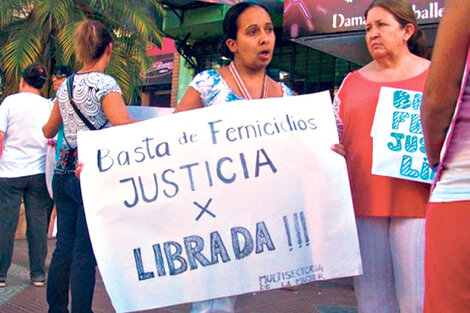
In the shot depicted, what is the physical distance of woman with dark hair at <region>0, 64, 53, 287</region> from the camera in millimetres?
5293

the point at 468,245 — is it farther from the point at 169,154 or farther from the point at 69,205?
the point at 69,205

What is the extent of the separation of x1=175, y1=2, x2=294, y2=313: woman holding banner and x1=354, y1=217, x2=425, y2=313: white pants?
0.79 m

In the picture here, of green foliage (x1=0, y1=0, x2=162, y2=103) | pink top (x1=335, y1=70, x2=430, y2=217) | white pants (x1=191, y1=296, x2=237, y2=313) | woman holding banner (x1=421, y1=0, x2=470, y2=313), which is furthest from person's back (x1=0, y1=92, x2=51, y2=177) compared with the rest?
green foliage (x1=0, y1=0, x2=162, y2=103)

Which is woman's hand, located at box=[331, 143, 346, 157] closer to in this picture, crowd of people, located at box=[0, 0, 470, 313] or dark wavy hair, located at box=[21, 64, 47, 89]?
crowd of people, located at box=[0, 0, 470, 313]

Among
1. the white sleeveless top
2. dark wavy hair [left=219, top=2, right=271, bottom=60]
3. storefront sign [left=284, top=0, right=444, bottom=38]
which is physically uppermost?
storefront sign [left=284, top=0, right=444, bottom=38]

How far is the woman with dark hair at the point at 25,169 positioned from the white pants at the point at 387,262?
3.43m

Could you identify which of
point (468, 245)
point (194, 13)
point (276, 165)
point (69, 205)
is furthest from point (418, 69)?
point (194, 13)

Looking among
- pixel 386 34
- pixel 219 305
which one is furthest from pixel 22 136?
pixel 386 34

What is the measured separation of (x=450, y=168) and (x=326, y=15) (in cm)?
502

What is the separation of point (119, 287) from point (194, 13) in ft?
30.7

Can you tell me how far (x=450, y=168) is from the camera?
1.62 m

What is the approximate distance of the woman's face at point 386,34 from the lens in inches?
108

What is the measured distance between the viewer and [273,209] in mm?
2586

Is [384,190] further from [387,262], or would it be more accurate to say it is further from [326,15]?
[326,15]
